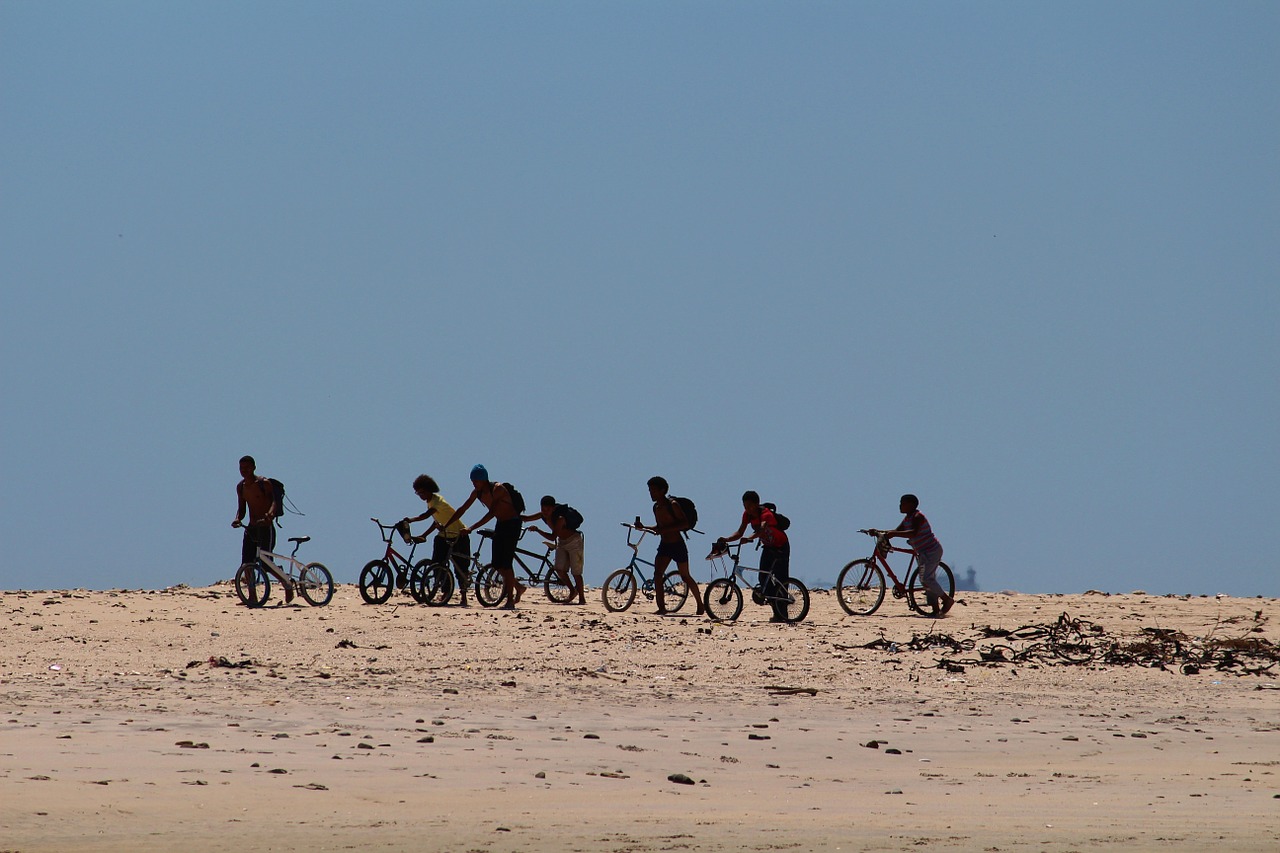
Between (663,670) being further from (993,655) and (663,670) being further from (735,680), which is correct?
(993,655)

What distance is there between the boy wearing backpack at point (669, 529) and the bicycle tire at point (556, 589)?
90.2 inches

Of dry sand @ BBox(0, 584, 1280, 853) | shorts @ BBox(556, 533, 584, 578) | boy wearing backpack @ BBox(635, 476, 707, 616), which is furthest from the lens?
shorts @ BBox(556, 533, 584, 578)

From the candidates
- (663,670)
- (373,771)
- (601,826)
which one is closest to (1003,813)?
(601,826)

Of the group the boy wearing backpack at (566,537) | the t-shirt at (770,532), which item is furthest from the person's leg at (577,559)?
the t-shirt at (770,532)

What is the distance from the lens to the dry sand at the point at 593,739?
8039mm

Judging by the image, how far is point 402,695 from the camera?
1312 centimetres

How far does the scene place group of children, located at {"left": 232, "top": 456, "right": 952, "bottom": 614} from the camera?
1975cm

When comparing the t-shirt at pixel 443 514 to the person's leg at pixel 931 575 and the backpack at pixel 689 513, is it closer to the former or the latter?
the backpack at pixel 689 513

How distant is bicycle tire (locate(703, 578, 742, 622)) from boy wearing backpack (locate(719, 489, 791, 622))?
1.37 ft

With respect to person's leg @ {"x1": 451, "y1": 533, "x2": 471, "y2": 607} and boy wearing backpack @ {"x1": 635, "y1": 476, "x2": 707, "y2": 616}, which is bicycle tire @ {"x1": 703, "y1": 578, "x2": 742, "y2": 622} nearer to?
boy wearing backpack @ {"x1": 635, "y1": 476, "x2": 707, "y2": 616}

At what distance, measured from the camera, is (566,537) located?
21422 mm

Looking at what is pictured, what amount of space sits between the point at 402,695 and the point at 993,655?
6289mm

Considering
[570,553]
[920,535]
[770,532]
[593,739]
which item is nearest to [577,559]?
[570,553]

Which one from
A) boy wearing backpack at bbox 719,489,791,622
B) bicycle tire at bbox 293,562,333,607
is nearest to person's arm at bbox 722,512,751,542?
boy wearing backpack at bbox 719,489,791,622
